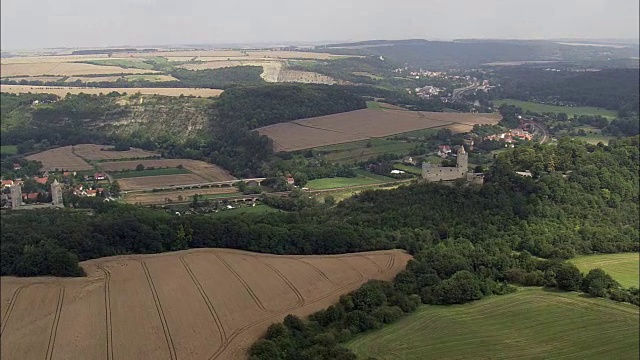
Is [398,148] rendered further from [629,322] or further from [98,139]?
[629,322]

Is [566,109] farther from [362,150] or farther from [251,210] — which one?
[251,210]

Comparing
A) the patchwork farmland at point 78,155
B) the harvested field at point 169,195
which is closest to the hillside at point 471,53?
the patchwork farmland at point 78,155

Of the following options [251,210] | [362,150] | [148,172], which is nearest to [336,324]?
[251,210]

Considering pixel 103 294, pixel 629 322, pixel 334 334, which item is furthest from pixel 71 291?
pixel 629 322

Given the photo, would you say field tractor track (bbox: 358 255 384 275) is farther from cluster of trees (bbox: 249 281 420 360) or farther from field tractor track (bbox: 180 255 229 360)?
field tractor track (bbox: 180 255 229 360)

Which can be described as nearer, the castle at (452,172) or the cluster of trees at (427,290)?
the cluster of trees at (427,290)

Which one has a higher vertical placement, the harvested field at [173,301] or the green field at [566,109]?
the harvested field at [173,301]

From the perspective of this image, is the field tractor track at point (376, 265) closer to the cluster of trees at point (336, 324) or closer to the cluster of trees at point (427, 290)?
the cluster of trees at point (427, 290)
